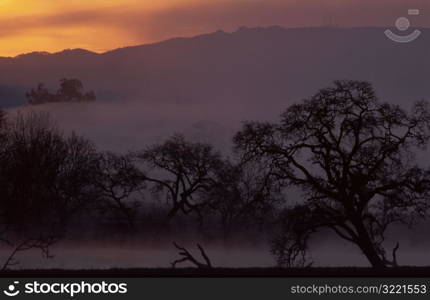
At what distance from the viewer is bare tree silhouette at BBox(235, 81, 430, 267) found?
121ft

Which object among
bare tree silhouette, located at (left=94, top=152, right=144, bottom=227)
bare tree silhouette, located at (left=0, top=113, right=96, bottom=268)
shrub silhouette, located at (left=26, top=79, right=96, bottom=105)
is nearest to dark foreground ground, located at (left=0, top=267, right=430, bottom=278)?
bare tree silhouette, located at (left=0, top=113, right=96, bottom=268)

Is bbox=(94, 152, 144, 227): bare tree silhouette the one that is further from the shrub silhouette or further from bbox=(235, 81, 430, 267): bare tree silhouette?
the shrub silhouette

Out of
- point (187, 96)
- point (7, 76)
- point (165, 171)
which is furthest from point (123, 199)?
point (187, 96)

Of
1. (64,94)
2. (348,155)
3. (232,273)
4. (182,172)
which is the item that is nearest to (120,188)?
(182,172)

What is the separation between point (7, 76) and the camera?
116500 mm

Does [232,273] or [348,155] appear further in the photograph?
[348,155]

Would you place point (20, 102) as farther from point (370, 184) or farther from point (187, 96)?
point (370, 184)

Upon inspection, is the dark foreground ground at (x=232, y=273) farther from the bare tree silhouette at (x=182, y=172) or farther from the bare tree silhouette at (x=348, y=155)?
the bare tree silhouette at (x=182, y=172)

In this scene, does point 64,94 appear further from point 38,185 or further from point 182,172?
point 38,185

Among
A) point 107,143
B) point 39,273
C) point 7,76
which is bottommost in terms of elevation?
point 39,273

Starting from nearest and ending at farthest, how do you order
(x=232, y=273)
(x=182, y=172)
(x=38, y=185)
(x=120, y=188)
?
(x=232, y=273), (x=38, y=185), (x=182, y=172), (x=120, y=188)

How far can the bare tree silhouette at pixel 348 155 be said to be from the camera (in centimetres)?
3684

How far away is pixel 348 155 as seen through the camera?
37.1 m

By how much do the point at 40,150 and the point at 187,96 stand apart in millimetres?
78908
